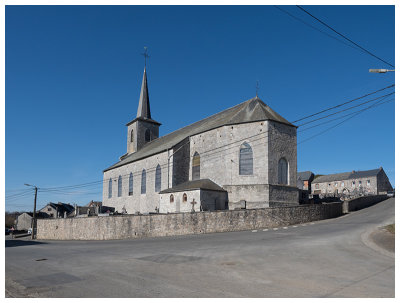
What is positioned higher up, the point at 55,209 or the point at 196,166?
the point at 196,166

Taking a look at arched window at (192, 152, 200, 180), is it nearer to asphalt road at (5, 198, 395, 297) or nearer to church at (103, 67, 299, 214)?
church at (103, 67, 299, 214)

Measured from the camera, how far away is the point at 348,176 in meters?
78.5

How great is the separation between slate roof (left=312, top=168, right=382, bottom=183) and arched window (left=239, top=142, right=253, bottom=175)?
50802 mm

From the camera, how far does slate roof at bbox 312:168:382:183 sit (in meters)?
74.1

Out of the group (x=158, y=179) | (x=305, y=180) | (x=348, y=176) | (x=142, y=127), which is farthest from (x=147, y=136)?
(x=348, y=176)

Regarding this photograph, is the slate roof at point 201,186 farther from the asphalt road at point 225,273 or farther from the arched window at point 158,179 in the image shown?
the asphalt road at point 225,273

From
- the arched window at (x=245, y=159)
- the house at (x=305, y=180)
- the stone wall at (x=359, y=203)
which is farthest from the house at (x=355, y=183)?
the arched window at (x=245, y=159)

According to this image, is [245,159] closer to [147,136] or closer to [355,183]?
[147,136]

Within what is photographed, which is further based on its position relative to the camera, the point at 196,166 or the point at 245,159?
the point at 196,166

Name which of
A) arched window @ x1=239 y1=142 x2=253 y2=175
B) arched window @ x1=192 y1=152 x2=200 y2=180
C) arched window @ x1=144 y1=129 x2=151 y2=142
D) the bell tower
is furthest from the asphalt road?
arched window @ x1=144 y1=129 x2=151 y2=142

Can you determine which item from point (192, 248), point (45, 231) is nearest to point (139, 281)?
point (192, 248)

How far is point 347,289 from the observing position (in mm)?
8500

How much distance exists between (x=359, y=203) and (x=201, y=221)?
22.4m

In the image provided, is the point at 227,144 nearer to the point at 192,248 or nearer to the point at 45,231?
the point at 192,248
